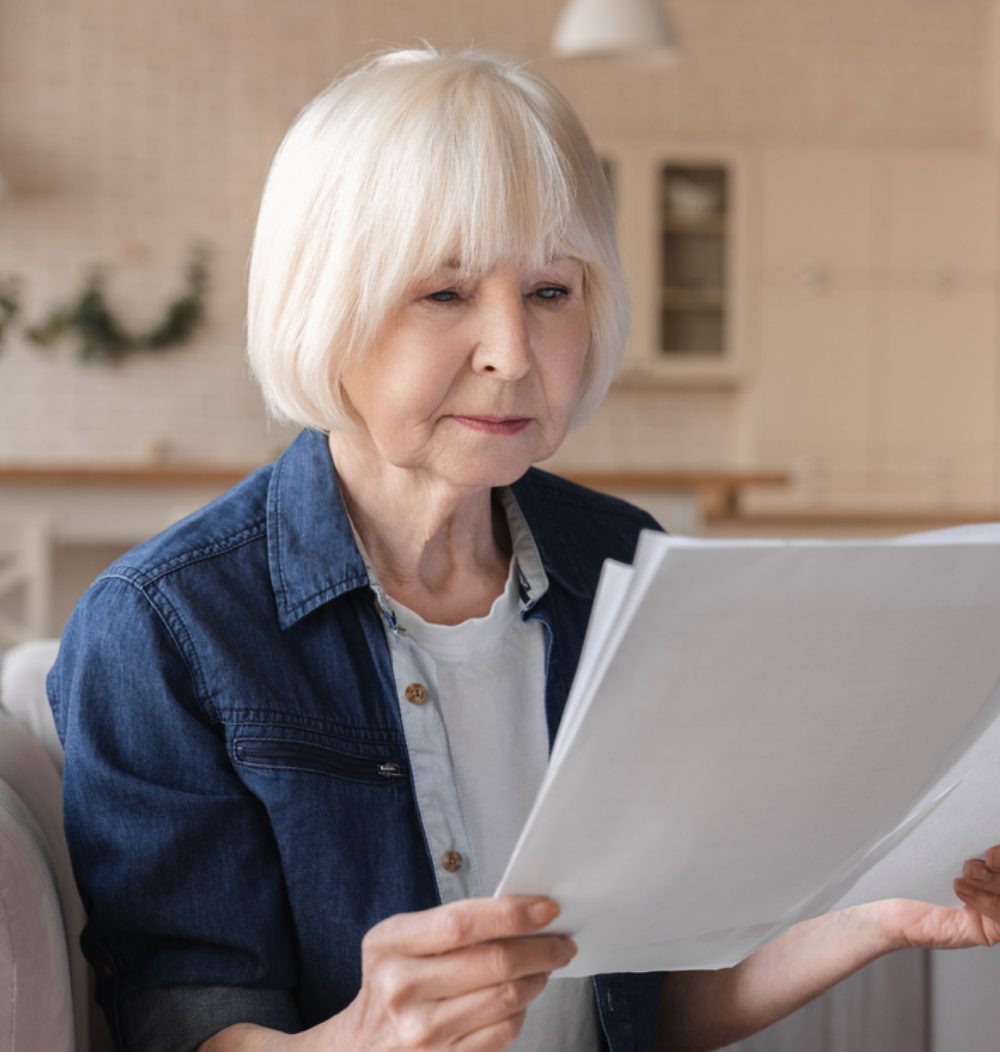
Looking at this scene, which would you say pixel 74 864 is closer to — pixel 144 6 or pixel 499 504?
pixel 499 504

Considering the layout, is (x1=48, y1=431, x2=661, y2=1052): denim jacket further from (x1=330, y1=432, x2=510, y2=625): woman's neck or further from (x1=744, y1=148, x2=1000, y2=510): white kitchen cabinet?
(x1=744, y1=148, x2=1000, y2=510): white kitchen cabinet

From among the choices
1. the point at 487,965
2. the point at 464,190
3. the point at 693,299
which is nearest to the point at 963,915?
the point at 487,965

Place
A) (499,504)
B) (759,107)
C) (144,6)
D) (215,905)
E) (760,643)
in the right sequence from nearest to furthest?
(760,643)
(215,905)
(499,504)
(144,6)
(759,107)

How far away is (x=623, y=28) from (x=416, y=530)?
12.3ft

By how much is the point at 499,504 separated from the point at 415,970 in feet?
2.14

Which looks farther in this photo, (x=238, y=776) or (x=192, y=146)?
(x=192, y=146)

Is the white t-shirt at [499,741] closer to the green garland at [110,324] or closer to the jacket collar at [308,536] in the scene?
the jacket collar at [308,536]

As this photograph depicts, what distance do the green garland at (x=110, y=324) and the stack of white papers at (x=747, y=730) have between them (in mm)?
6008

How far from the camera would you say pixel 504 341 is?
1072mm

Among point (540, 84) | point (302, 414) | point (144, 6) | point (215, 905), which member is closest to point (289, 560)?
point (302, 414)

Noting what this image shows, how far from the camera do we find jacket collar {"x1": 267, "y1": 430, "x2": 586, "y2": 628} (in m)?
1.12

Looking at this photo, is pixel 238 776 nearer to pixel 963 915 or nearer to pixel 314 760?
pixel 314 760

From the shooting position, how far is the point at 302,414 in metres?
1.17

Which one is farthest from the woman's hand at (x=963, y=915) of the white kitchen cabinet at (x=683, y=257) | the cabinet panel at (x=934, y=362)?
the cabinet panel at (x=934, y=362)
